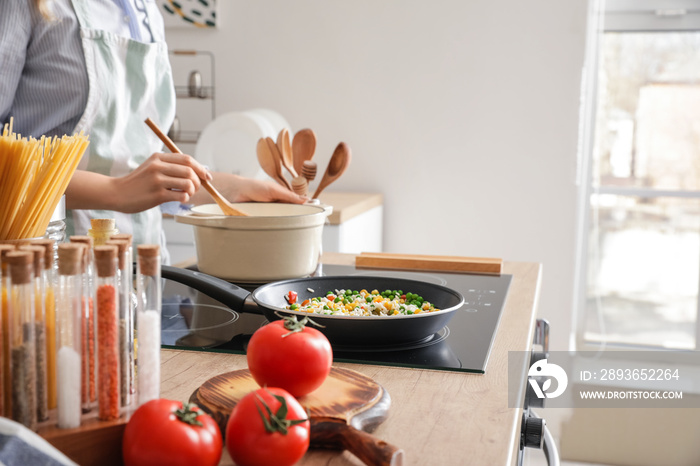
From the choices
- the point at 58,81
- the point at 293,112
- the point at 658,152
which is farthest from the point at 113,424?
the point at 658,152

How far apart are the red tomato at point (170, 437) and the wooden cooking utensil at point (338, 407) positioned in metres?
0.08

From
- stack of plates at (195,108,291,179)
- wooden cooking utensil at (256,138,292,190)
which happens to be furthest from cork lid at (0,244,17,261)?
stack of plates at (195,108,291,179)

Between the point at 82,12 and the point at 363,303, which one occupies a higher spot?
the point at 82,12

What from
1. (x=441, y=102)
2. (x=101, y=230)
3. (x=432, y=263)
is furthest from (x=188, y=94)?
(x=101, y=230)

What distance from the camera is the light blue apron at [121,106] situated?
1251mm

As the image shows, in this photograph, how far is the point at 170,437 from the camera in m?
0.46

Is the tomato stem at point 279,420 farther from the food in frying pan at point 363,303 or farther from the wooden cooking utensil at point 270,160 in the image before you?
the wooden cooking utensil at point 270,160

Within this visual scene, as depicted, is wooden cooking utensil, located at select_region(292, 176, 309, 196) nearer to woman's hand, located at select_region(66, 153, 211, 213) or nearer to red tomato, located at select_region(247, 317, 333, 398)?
woman's hand, located at select_region(66, 153, 211, 213)

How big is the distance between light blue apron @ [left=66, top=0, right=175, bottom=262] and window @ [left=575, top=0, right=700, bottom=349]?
5.43 ft

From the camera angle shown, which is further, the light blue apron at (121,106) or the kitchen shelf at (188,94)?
the kitchen shelf at (188,94)

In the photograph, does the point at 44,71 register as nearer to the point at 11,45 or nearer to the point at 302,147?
the point at 11,45

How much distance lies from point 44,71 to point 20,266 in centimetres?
86

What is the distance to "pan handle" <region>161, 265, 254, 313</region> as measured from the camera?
859mm

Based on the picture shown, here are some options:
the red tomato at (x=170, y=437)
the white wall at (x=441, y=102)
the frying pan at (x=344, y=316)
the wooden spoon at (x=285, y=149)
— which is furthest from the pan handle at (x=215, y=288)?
the white wall at (x=441, y=102)
